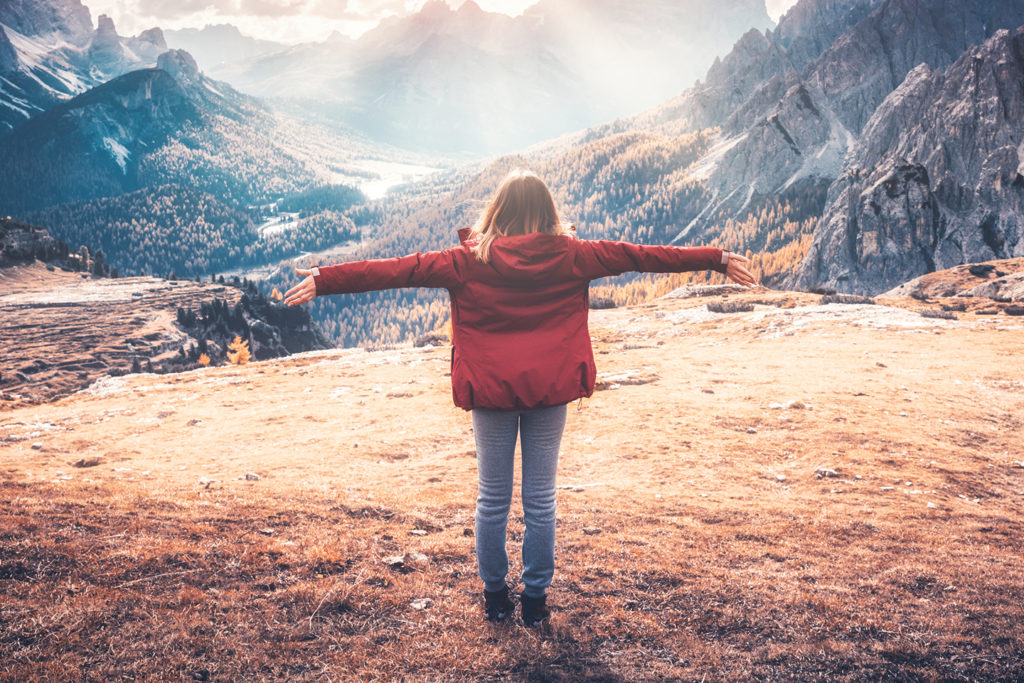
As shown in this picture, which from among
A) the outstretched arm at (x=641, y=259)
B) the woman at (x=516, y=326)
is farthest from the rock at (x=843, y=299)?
the woman at (x=516, y=326)

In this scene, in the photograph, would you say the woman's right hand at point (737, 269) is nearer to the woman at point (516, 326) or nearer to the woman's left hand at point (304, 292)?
the woman at point (516, 326)

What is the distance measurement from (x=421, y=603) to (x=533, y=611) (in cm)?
136

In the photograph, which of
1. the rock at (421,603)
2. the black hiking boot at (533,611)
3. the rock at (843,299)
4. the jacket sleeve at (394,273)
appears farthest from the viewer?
the rock at (843,299)

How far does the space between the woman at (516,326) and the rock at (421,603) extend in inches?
38.0

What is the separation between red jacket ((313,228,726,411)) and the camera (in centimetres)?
506

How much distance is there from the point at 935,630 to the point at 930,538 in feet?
9.47

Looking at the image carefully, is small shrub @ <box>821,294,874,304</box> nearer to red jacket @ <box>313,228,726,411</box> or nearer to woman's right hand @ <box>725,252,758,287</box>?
woman's right hand @ <box>725,252,758,287</box>

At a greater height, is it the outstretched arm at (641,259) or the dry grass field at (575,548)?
→ the outstretched arm at (641,259)

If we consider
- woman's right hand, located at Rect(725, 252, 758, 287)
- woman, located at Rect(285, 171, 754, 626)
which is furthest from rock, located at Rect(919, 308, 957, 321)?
woman, located at Rect(285, 171, 754, 626)

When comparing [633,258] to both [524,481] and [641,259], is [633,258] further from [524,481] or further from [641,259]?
[524,481]

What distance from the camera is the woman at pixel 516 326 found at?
16.7ft

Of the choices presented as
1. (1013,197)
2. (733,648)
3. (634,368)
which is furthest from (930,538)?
(1013,197)

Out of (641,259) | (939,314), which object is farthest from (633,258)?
(939,314)

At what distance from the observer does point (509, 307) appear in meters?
5.16
